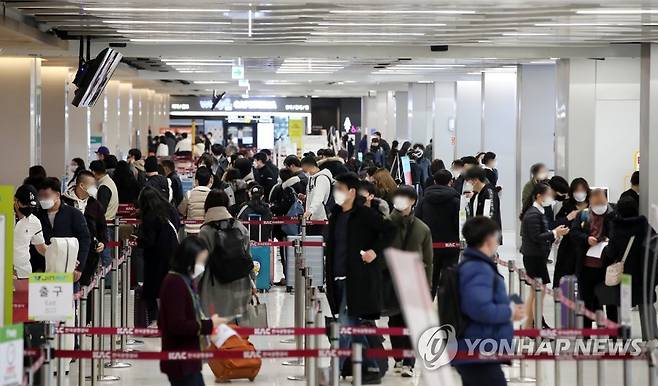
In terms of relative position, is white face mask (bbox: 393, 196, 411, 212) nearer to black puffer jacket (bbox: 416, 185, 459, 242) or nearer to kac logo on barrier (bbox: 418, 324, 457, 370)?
kac logo on barrier (bbox: 418, 324, 457, 370)

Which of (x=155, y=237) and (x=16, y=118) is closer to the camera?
(x=155, y=237)

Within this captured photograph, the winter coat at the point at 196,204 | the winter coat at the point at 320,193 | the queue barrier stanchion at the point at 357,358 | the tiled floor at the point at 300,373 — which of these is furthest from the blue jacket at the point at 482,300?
the winter coat at the point at 320,193

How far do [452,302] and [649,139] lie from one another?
1042 centimetres

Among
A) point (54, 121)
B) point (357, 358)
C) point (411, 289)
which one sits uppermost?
point (54, 121)

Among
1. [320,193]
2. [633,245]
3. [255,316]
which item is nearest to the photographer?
[255,316]

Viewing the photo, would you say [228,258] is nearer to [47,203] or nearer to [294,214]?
[47,203]

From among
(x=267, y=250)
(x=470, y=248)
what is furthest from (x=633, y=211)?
(x=267, y=250)

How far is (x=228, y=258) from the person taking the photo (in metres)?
11.1

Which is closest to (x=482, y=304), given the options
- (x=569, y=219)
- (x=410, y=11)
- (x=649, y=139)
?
(x=569, y=219)

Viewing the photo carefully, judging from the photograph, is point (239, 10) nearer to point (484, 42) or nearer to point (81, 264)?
point (81, 264)

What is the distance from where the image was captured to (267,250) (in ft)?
56.0

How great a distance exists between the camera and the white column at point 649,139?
1712 centimetres

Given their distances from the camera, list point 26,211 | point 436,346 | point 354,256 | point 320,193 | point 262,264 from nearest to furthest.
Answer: point 436,346, point 354,256, point 26,211, point 320,193, point 262,264

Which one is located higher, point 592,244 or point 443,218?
point 443,218
